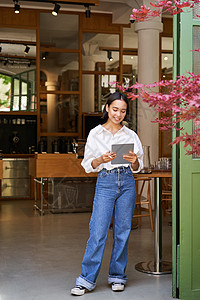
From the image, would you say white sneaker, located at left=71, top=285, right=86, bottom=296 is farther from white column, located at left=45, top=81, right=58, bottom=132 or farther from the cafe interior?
white column, located at left=45, top=81, right=58, bottom=132

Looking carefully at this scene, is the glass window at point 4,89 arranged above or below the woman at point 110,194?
above

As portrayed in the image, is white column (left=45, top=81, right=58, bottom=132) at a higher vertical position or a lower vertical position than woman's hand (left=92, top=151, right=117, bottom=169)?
higher

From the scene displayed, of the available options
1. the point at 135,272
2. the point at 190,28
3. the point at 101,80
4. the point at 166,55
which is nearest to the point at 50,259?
the point at 135,272

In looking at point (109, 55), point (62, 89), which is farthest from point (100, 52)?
point (62, 89)

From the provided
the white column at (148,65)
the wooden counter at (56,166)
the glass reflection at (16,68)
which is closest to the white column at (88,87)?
the glass reflection at (16,68)

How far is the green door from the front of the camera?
3611 mm

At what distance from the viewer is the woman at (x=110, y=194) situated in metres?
3.75

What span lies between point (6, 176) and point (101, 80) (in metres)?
3.18

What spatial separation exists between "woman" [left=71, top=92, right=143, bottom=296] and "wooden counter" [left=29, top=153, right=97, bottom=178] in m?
4.41

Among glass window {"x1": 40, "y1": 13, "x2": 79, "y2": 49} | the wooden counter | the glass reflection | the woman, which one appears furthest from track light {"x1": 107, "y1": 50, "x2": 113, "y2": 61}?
the woman

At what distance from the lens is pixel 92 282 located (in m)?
3.80

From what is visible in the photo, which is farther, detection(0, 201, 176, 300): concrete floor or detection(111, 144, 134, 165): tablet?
detection(0, 201, 176, 300): concrete floor

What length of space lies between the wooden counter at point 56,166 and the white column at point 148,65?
1.72 m

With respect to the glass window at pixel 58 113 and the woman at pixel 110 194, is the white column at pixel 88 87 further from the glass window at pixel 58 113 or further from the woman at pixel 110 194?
the woman at pixel 110 194
